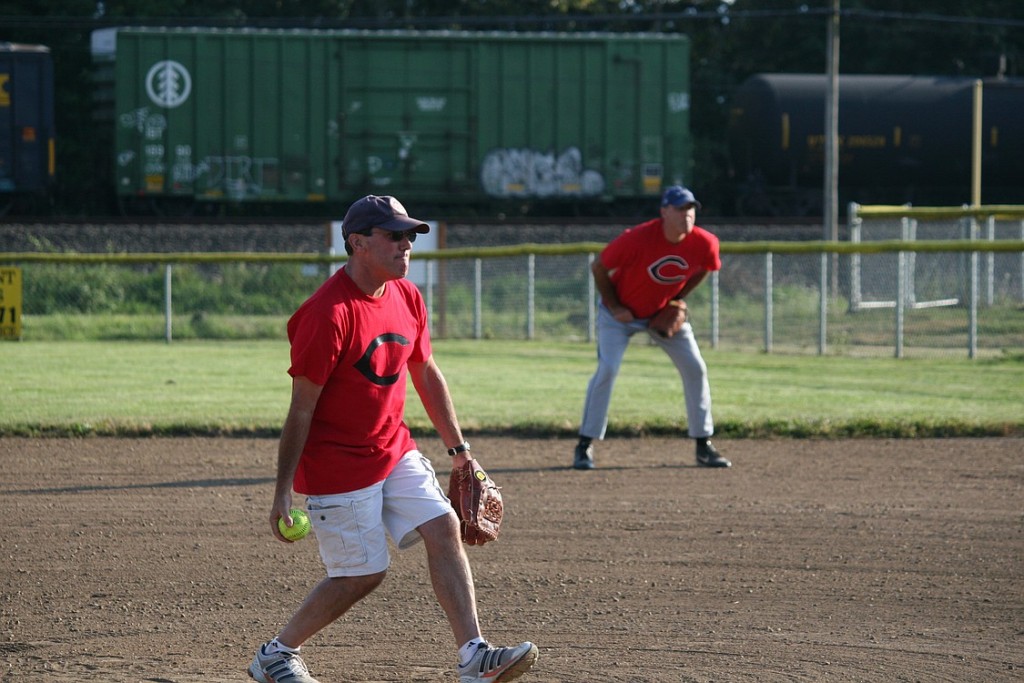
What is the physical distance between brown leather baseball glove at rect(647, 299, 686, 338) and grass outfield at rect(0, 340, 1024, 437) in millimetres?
1935

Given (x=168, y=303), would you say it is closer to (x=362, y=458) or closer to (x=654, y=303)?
(x=654, y=303)

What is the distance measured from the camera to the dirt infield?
516cm

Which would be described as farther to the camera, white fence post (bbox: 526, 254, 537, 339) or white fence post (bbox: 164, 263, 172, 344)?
white fence post (bbox: 526, 254, 537, 339)

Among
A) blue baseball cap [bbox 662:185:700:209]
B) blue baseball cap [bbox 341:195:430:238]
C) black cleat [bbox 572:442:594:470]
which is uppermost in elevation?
blue baseball cap [bbox 662:185:700:209]

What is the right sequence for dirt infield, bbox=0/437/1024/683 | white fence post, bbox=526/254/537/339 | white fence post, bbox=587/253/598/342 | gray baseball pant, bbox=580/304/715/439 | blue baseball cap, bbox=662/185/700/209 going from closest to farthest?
dirt infield, bbox=0/437/1024/683, blue baseball cap, bbox=662/185/700/209, gray baseball pant, bbox=580/304/715/439, white fence post, bbox=587/253/598/342, white fence post, bbox=526/254/537/339

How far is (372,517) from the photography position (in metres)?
4.53

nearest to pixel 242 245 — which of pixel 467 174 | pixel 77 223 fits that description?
pixel 77 223

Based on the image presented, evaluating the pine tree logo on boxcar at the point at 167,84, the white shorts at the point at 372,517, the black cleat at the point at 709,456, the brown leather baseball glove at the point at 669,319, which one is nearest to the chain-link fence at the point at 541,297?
the pine tree logo on boxcar at the point at 167,84

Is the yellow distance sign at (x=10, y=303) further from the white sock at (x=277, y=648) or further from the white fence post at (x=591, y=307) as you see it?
the white sock at (x=277, y=648)

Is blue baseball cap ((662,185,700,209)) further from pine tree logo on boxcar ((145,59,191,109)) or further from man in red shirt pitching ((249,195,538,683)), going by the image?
pine tree logo on boxcar ((145,59,191,109))

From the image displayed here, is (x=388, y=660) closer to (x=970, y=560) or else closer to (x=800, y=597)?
(x=800, y=597)

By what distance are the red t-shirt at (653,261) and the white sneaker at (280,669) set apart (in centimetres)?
485

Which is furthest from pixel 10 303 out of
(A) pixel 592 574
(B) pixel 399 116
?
(B) pixel 399 116

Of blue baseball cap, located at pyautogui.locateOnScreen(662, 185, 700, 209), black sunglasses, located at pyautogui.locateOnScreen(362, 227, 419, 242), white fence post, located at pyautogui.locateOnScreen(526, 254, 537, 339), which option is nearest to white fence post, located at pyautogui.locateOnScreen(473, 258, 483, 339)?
white fence post, located at pyautogui.locateOnScreen(526, 254, 537, 339)
